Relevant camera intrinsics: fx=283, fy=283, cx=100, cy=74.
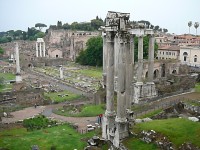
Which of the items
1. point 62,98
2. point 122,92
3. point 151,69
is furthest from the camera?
point 62,98

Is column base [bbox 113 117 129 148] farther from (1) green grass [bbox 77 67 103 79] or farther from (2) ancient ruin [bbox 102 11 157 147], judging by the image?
(1) green grass [bbox 77 67 103 79]

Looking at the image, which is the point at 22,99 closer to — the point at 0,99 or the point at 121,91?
the point at 0,99

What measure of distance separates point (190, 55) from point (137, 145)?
4483 centimetres

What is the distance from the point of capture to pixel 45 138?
2625cm

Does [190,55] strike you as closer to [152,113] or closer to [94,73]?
[94,73]

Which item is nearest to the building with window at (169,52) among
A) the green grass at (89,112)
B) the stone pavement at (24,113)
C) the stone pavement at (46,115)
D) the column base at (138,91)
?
the column base at (138,91)

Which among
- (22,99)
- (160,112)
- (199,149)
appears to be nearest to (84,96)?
(22,99)

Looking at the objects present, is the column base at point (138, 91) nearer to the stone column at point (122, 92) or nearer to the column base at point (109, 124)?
the column base at point (109, 124)

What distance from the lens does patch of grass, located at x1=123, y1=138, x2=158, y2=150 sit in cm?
1923

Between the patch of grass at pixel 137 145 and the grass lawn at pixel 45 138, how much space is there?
203 inches

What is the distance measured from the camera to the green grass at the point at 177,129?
61.5 feet

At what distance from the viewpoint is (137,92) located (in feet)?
107

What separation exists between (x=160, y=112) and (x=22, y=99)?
22.2m

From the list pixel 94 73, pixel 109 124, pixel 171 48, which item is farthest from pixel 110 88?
pixel 171 48
